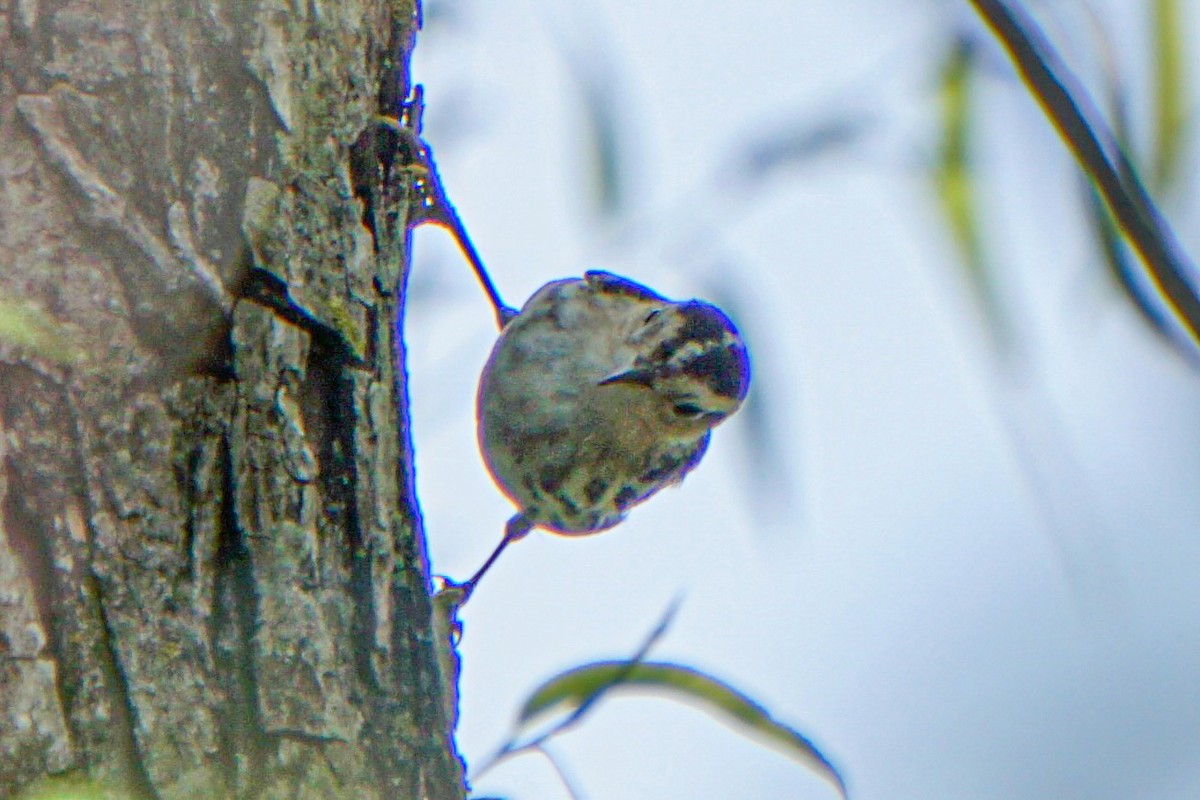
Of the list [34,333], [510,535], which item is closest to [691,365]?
[510,535]

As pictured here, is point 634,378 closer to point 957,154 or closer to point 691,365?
point 691,365

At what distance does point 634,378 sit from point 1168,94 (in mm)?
1912

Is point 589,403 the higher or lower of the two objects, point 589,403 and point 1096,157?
the higher

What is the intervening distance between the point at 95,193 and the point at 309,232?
32 cm

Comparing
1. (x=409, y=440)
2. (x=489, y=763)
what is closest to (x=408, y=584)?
(x=409, y=440)

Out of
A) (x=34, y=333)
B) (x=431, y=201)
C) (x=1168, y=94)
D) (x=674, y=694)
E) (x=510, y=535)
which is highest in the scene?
(x=431, y=201)

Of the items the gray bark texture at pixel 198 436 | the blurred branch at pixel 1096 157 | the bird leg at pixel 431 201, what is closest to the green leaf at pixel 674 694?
the gray bark texture at pixel 198 436

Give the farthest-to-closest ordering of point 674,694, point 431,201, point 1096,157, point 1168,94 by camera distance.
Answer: point 431,201
point 674,694
point 1168,94
point 1096,157

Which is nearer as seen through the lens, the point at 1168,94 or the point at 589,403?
the point at 1168,94

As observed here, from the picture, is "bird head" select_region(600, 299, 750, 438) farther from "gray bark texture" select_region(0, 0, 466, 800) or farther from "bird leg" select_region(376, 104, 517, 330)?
"gray bark texture" select_region(0, 0, 466, 800)

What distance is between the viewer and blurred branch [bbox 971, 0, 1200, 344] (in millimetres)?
1132

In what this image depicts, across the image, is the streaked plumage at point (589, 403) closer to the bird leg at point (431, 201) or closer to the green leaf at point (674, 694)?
the bird leg at point (431, 201)

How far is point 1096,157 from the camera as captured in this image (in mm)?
1226

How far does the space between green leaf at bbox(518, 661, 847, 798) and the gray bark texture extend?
0.34 metres
